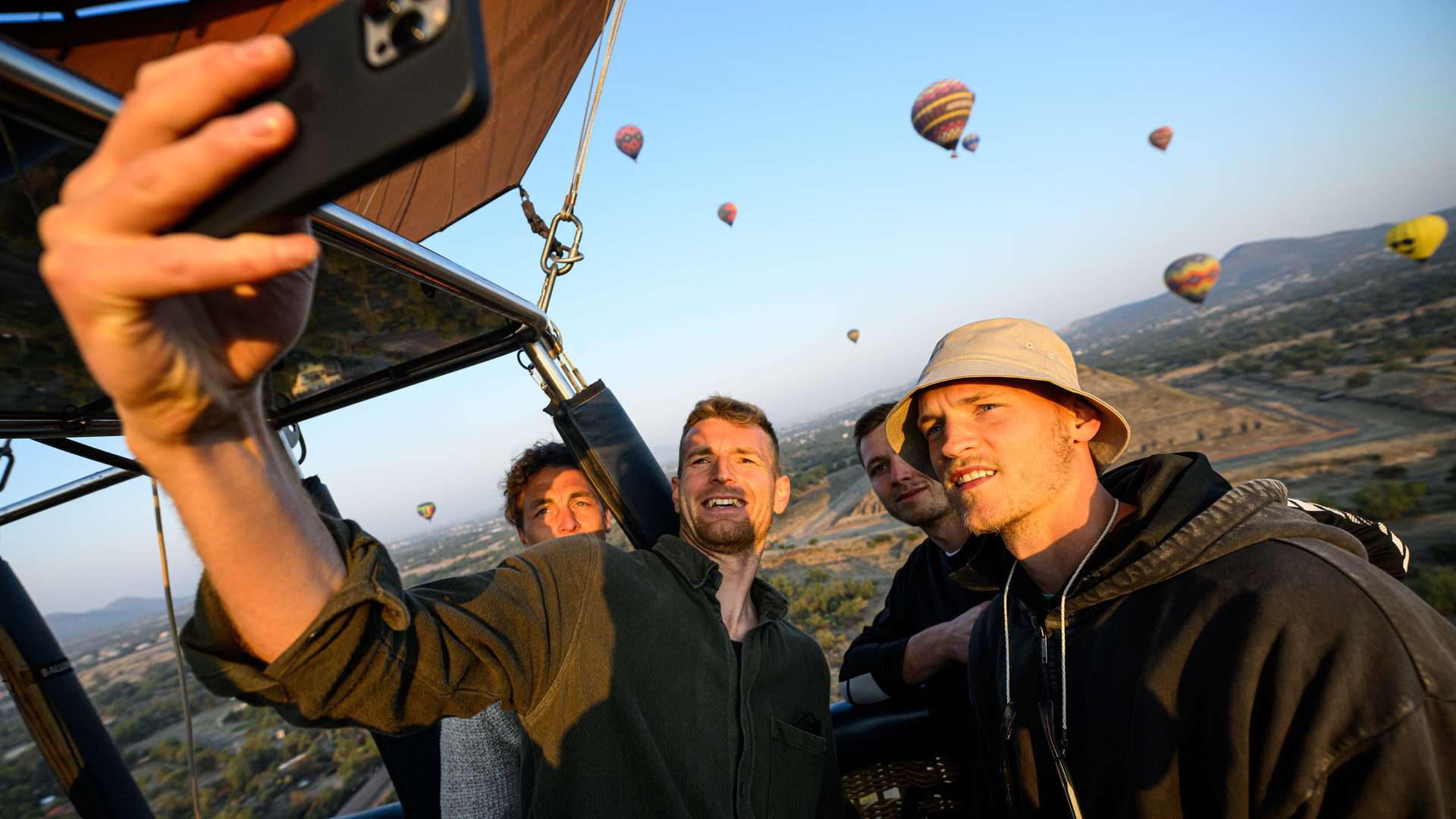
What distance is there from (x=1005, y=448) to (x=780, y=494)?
1233mm

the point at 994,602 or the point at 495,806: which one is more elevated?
the point at 495,806

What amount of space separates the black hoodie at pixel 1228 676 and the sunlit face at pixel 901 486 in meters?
1.52

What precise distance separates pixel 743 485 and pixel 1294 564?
1.80 m

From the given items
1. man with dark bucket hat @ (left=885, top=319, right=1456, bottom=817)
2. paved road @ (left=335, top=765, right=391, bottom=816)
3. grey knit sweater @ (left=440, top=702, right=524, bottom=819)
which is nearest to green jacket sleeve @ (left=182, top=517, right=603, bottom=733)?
grey knit sweater @ (left=440, top=702, right=524, bottom=819)

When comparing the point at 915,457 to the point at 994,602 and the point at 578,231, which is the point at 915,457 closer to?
the point at 994,602

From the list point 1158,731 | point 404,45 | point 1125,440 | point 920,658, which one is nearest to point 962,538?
point 920,658

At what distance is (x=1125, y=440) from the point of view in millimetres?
2242

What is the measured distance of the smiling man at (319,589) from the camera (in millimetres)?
498

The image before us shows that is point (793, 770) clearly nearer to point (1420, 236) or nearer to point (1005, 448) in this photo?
point (1005, 448)

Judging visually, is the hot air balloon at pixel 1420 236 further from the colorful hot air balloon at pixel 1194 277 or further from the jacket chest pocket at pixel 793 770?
the jacket chest pocket at pixel 793 770

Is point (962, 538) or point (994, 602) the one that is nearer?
point (994, 602)

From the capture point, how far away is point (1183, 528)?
1636 mm

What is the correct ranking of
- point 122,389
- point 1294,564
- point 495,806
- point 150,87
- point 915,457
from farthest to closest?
1. point 915,457
2. point 495,806
3. point 1294,564
4. point 122,389
5. point 150,87

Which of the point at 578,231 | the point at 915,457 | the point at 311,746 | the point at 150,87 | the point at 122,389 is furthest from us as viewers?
the point at 311,746
